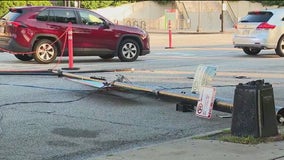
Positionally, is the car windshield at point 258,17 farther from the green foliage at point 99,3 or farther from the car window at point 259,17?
the green foliage at point 99,3

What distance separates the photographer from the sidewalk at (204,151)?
5.83 m

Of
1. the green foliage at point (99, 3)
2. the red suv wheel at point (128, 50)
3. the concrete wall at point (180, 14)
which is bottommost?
the red suv wheel at point (128, 50)

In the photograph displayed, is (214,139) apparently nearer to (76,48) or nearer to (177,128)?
(177,128)

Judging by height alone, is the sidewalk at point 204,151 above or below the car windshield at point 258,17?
below

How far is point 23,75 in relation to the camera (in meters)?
12.9

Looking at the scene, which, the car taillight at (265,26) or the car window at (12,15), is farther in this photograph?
the car taillight at (265,26)

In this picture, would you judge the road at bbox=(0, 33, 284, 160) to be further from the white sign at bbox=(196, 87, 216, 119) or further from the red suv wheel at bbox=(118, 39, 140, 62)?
the red suv wheel at bbox=(118, 39, 140, 62)

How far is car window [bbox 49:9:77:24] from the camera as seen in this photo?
53.8 ft

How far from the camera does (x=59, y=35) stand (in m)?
16.2

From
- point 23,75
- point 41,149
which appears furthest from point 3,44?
point 41,149

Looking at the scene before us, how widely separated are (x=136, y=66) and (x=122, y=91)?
511 centimetres

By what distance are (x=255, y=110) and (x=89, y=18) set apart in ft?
36.1

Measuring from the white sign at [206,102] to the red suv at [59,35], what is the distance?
8762 mm

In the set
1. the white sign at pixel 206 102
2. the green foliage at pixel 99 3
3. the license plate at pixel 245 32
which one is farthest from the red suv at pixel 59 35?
the green foliage at pixel 99 3
